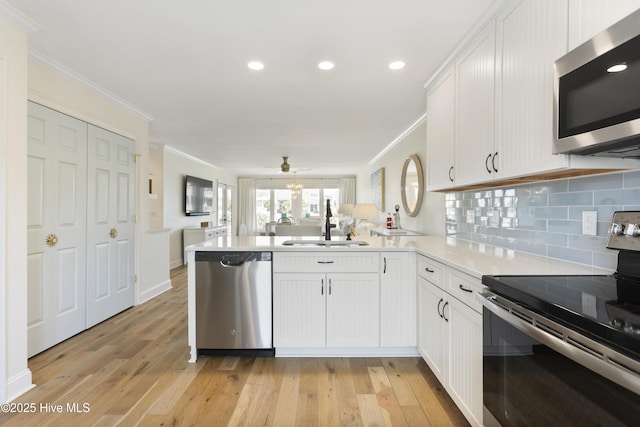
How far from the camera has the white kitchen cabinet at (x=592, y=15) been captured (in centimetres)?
110

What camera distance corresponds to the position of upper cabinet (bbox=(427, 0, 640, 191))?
1.35 metres

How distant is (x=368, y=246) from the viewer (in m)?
2.52

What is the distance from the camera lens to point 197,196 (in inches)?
291

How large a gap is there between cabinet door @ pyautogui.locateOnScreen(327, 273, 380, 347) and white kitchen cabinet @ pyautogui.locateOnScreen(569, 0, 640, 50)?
5.79 feet

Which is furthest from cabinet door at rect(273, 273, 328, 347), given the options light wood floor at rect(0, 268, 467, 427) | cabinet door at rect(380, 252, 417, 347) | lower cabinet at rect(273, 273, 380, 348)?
cabinet door at rect(380, 252, 417, 347)

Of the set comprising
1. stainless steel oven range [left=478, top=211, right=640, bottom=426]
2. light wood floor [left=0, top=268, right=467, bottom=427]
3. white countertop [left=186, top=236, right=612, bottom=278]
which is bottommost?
light wood floor [left=0, top=268, right=467, bottom=427]

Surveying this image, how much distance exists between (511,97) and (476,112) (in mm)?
366

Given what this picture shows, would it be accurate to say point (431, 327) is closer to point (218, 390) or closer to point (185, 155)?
point (218, 390)

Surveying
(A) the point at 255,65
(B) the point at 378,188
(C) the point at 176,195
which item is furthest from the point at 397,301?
(C) the point at 176,195

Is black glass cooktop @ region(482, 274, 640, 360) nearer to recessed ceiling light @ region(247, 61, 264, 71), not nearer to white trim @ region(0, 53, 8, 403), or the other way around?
recessed ceiling light @ region(247, 61, 264, 71)

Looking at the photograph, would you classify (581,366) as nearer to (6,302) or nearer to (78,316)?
(6,302)

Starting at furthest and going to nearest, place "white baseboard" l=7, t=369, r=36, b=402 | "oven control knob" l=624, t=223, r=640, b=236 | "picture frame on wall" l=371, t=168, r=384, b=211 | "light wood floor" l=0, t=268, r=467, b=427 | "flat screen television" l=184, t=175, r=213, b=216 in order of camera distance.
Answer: "flat screen television" l=184, t=175, r=213, b=216
"picture frame on wall" l=371, t=168, r=384, b=211
"white baseboard" l=7, t=369, r=36, b=402
"light wood floor" l=0, t=268, r=467, b=427
"oven control knob" l=624, t=223, r=640, b=236

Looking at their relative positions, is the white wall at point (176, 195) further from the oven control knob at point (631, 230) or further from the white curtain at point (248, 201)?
the oven control knob at point (631, 230)

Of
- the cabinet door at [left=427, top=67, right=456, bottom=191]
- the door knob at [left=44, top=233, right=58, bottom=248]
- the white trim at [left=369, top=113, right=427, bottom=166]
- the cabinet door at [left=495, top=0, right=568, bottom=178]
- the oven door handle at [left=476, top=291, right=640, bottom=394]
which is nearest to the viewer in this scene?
the oven door handle at [left=476, top=291, right=640, bottom=394]
